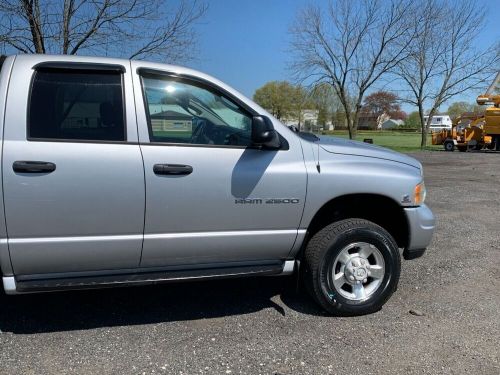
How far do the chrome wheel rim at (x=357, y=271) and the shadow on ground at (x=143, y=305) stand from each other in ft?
1.06

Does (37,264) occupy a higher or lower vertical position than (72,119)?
lower

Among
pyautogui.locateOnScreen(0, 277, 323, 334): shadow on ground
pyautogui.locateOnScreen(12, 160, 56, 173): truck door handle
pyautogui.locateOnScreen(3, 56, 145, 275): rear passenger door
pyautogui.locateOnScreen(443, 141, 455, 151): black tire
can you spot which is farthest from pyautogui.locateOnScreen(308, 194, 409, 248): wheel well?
pyautogui.locateOnScreen(443, 141, 455, 151): black tire

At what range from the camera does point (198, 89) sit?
11.9 feet

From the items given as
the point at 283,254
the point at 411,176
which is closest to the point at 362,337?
the point at 283,254

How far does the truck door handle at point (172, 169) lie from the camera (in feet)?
10.9

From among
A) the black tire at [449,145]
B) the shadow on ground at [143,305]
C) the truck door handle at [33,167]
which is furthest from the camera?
the black tire at [449,145]

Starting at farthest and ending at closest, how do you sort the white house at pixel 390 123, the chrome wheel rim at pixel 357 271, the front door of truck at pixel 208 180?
the white house at pixel 390 123 → the chrome wheel rim at pixel 357 271 → the front door of truck at pixel 208 180

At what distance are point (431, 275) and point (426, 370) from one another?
197 cm

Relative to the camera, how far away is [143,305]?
13.5ft

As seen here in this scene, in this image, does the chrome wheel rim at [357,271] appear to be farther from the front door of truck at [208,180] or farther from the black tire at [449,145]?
Result: the black tire at [449,145]

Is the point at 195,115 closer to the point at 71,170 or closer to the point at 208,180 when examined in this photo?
the point at 208,180

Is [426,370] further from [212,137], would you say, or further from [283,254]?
[212,137]

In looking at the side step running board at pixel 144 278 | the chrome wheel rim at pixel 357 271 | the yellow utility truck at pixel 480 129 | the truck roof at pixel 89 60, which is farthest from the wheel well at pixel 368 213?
the yellow utility truck at pixel 480 129

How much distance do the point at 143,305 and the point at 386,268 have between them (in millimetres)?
2057
